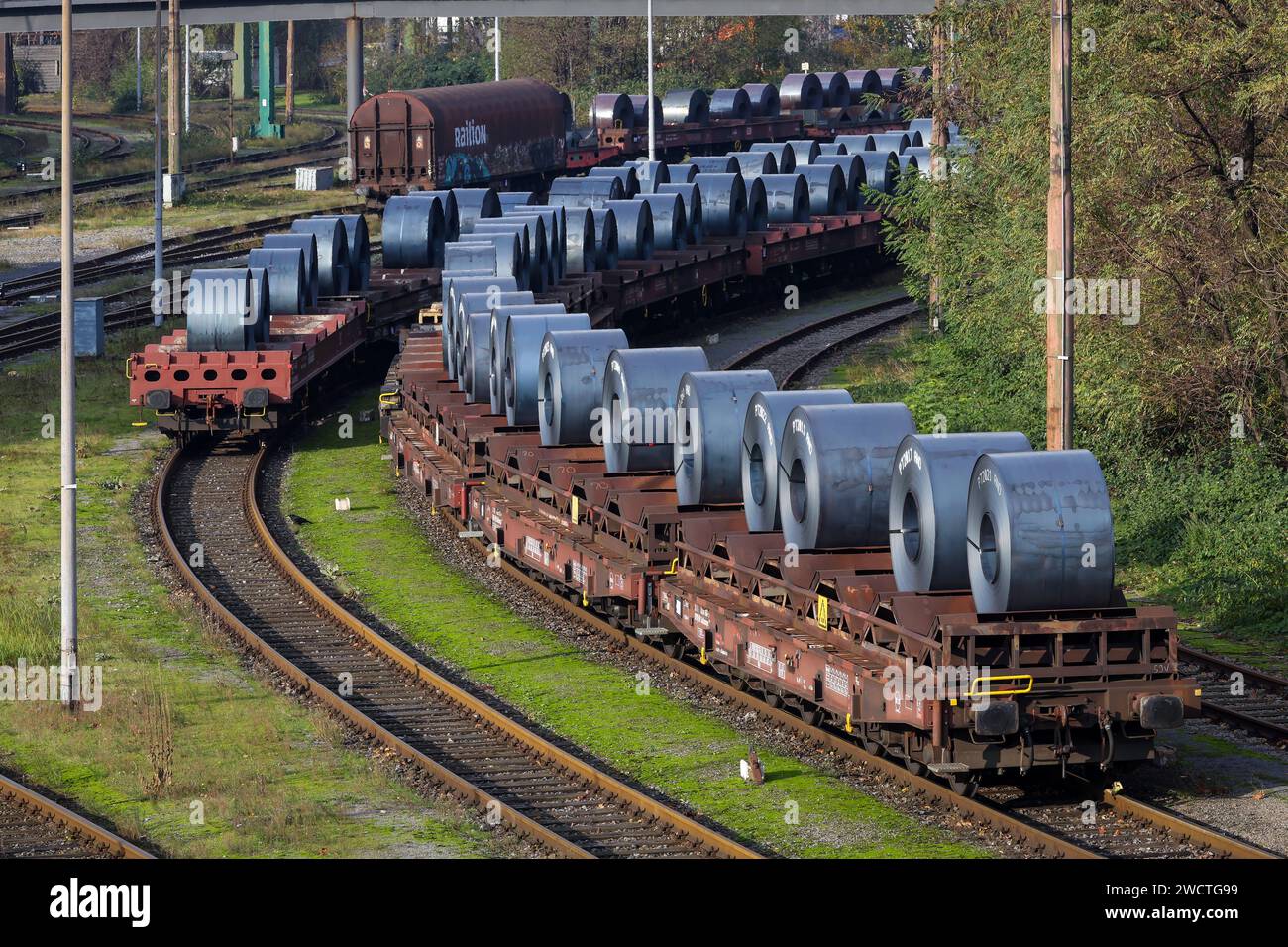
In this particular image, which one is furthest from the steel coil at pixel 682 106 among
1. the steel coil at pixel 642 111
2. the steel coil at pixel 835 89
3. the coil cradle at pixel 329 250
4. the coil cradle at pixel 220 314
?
the coil cradle at pixel 220 314

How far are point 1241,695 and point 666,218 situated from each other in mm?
27678

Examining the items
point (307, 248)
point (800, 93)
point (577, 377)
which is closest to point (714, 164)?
point (307, 248)

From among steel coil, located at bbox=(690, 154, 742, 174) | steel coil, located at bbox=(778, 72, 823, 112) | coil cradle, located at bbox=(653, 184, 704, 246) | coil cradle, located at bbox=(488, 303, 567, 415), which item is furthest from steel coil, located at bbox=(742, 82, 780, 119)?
coil cradle, located at bbox=(488, 303, 567, 415)

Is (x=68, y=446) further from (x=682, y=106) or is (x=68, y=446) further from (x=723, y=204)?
(x=682, y=106)

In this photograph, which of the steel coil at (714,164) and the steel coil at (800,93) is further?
the steel coil at (800,93)

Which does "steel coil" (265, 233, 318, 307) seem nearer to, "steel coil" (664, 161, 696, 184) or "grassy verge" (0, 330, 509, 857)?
"grassy verge" (0, 330, 509, 857)

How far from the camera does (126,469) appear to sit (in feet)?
99.8

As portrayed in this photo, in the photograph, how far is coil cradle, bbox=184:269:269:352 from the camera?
1217 inches

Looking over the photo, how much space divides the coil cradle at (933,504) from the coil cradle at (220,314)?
17.1m

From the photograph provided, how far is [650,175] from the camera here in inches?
1984

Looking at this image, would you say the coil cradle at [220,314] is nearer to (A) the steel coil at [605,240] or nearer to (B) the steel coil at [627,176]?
(A) the steel coil at [605,240]

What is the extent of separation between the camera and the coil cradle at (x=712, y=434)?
19.1 meters

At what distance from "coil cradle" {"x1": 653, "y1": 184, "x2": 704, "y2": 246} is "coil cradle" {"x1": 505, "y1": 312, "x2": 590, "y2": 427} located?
72.4 ft
